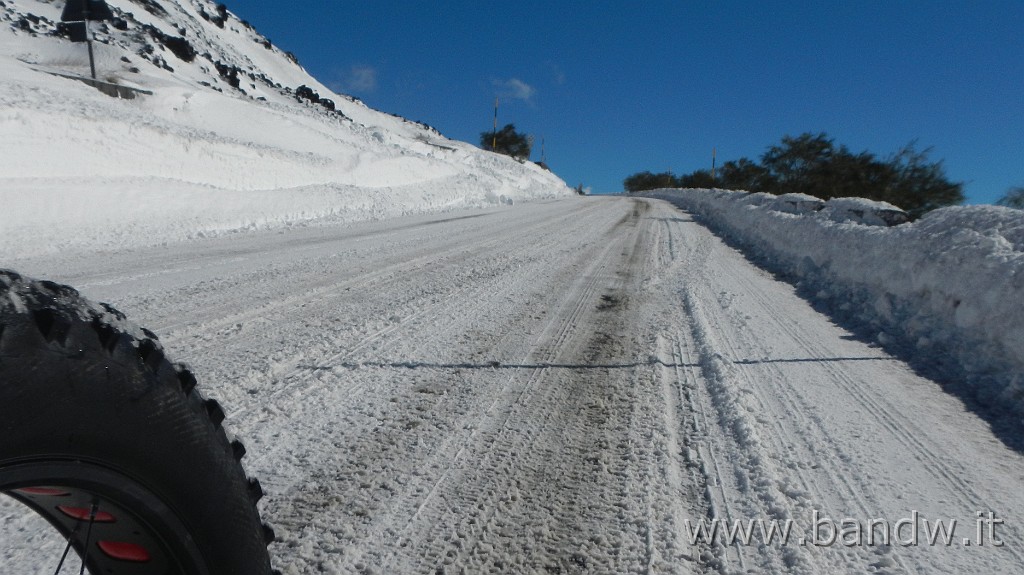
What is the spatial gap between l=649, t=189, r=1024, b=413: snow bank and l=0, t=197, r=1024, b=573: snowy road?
0.43 metres

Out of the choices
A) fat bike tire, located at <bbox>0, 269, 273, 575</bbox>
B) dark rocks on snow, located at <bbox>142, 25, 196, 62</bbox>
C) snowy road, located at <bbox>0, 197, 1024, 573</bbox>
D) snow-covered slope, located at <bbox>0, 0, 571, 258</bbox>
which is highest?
dark rocks on snow, located at <bbox>142, 25, 196, 62</bbox>

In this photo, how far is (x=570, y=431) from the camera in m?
2.74

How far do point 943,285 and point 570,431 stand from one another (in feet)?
13.3

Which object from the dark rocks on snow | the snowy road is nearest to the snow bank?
the snowy road

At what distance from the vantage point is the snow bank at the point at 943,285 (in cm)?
369

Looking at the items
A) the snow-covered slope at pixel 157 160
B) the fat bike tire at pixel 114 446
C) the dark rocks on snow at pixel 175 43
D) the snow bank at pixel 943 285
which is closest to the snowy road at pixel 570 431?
the snow bank at pixel 943 285

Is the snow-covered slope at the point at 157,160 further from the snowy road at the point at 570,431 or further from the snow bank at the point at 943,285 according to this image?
the snow bank at the point at 943,285

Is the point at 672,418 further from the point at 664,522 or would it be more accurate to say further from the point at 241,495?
the point at 241,495

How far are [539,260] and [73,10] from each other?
49.8 meters

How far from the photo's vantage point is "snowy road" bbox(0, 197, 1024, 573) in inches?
76.3

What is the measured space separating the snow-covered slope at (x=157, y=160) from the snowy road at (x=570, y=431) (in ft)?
17.3

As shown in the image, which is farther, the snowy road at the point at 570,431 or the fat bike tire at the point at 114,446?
the snowy road at the point at 570,431

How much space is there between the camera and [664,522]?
206 centimetres

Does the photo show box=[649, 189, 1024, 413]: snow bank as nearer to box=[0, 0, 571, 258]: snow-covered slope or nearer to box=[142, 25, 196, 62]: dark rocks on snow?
box=[0, 0, 571, 258]: snow-covered slope
